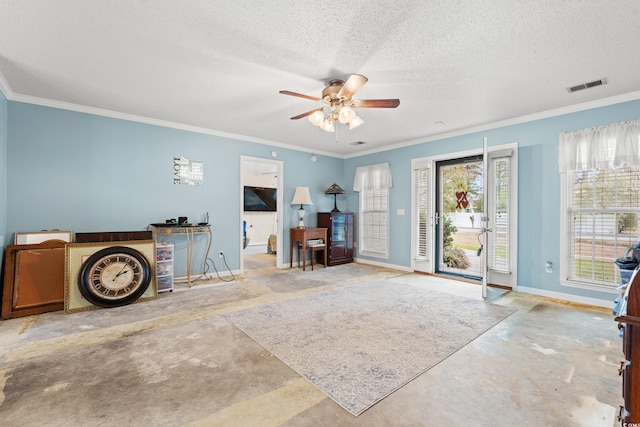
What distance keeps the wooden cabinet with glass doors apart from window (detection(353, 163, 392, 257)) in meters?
0.31

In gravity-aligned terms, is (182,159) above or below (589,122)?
below

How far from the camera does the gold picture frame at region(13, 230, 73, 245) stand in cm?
321

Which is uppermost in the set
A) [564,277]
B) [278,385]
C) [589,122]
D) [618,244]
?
[589,122]

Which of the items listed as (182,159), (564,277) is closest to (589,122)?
(564,277)

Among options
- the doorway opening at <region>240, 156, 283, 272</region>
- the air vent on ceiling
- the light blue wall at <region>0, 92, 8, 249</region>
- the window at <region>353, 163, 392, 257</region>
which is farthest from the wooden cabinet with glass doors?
the light blue wall at <region>0, 92, 8, 249</region>

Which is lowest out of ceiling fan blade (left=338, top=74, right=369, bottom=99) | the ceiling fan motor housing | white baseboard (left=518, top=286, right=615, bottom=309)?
white baseboard (left=518, top=286, right=615, bottom=309)

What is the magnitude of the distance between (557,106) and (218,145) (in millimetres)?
5013

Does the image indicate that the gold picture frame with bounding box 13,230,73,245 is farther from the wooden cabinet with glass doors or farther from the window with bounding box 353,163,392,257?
the window with bounding box 353,163,392,257

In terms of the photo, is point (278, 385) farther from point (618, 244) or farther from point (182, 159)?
point (618, 244)

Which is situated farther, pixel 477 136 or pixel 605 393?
pixel 477 136

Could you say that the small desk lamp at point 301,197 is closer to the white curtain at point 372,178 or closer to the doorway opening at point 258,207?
the white curtain at point 372,178

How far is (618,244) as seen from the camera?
11.0 feet

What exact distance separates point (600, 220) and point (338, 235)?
3.99m

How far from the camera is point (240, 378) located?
1.90m
